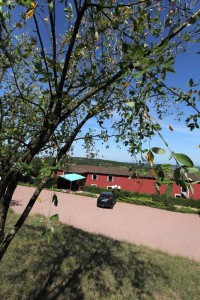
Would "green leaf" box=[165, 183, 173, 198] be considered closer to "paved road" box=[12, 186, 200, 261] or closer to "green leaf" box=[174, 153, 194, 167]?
"green leaf" box=[174, 153, 194, 167]

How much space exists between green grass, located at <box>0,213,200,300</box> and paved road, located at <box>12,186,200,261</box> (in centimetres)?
359

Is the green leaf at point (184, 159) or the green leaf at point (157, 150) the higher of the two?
the green leaf at point (157, 150)

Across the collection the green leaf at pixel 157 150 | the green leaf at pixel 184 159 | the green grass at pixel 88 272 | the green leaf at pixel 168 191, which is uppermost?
the green leaf at pixel 157 150

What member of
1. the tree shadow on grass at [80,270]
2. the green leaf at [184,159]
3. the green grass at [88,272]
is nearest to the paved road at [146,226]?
the green grass at [88,272]

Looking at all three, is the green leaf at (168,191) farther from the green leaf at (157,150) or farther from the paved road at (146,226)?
the paved road at (146,226)

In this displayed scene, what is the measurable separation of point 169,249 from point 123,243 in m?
3.33

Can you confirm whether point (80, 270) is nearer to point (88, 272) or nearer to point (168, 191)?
point (88, 272)

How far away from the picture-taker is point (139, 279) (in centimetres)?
897

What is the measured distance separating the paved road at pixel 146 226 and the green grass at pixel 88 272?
11.8 ft

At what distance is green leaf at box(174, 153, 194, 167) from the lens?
1045mm

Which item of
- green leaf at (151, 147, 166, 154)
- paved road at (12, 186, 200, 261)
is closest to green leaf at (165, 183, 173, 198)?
green leaf at (151, 147, 166, 154)

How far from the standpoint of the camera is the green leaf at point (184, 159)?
104 cm

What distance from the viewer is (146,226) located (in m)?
21.4

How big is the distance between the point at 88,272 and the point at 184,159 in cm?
914
